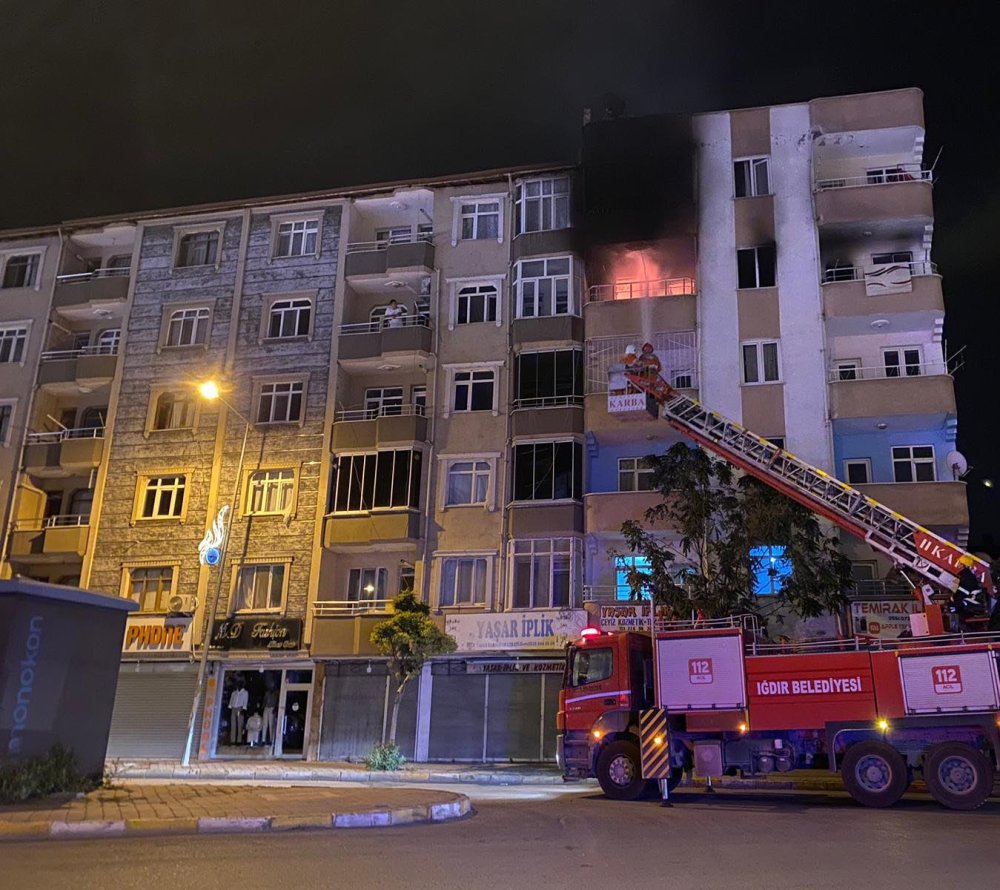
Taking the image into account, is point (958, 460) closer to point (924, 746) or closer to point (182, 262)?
point (924, 746)

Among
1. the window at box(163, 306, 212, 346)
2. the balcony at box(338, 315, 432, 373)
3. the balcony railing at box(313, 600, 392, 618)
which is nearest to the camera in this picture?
the balcony railing at box(313, 600, 392, 618)

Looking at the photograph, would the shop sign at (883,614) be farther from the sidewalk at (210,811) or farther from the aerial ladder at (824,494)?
the sidewalk at (210,811)

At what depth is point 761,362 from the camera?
29.1 metres

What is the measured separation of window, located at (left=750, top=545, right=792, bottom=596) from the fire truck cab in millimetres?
4895

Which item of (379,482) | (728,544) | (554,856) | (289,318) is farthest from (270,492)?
(554,856)

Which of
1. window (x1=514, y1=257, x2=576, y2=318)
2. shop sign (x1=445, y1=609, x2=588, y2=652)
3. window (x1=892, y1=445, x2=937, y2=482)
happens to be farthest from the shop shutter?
window (x1=892, y1=445, x2=937, y2=482)

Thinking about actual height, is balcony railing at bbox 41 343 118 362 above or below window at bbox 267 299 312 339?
below

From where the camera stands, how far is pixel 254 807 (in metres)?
11.5

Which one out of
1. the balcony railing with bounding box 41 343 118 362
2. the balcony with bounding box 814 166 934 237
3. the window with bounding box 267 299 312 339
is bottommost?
the balcony railing with bounding box 41 343 118 362

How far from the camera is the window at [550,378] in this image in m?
30.6

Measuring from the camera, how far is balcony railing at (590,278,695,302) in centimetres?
3125

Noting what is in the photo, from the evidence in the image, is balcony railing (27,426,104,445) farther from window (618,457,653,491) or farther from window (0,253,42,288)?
window (618,457,653,491)

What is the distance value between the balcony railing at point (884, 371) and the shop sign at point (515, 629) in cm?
1099

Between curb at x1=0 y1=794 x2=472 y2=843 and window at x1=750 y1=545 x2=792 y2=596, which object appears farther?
window at x1=750 y1=545 x2=792 y2=596
